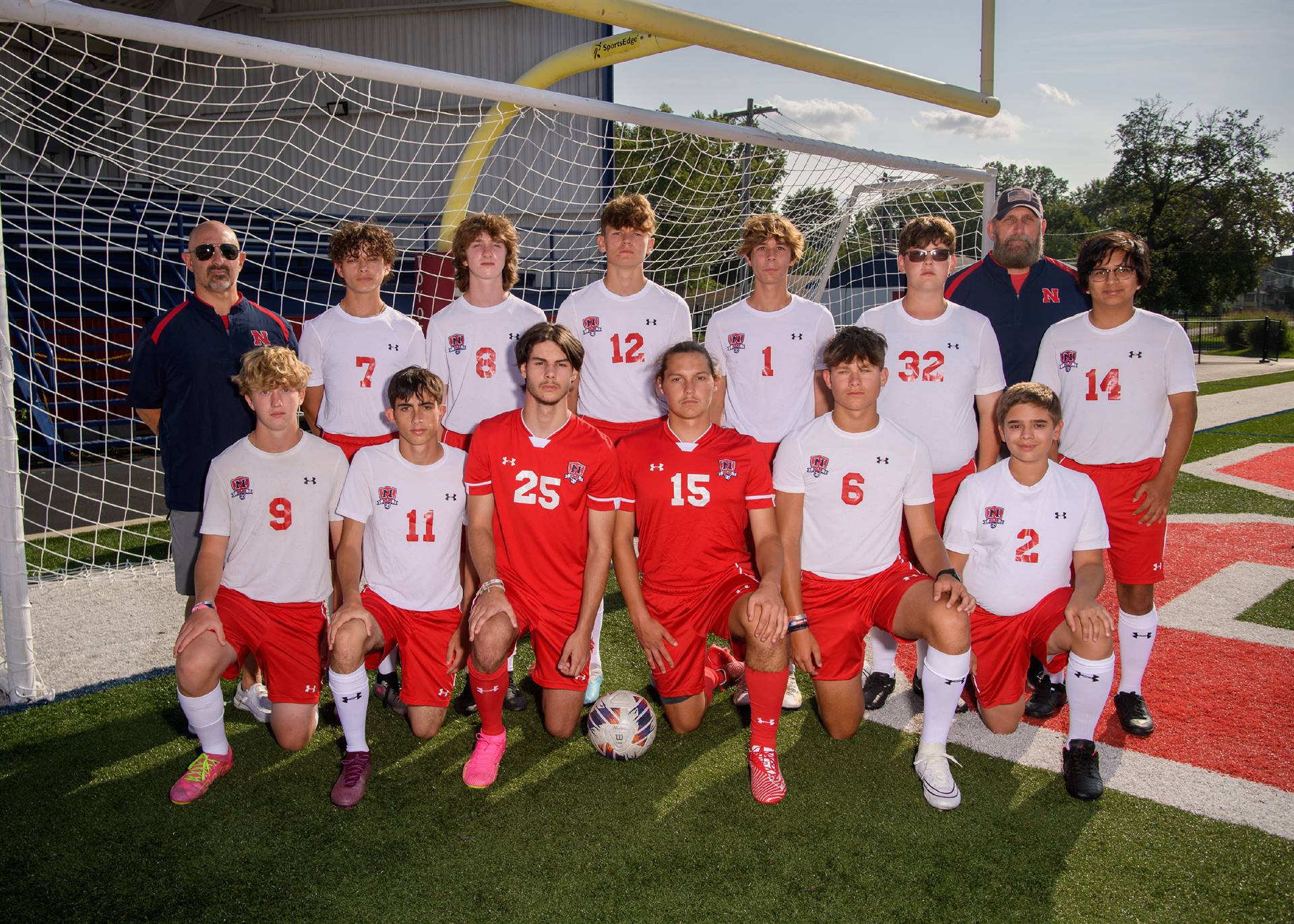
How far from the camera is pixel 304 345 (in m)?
3.81

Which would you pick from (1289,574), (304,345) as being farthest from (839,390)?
(1289,574)

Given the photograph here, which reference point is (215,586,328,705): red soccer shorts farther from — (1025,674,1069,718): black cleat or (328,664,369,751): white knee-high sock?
(1025,674,1069,718): black cleat

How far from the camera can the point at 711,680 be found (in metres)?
3.62

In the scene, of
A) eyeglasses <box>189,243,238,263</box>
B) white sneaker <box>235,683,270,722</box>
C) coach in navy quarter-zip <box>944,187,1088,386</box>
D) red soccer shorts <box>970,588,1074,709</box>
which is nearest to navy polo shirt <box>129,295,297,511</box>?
eyeglasses <box>189,243,238,263</box>

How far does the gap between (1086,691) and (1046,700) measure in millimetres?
632

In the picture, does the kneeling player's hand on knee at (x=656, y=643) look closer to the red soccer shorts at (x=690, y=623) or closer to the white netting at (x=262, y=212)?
→ the red soccer shorts at (x=690, y=623)

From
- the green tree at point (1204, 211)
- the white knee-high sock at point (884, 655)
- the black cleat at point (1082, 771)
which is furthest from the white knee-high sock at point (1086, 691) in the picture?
the green tree at point (1204, 211)

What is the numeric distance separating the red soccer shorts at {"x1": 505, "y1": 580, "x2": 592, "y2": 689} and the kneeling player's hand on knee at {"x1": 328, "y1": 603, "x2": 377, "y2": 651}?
531 millimetres

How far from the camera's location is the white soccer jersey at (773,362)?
12.5 feet

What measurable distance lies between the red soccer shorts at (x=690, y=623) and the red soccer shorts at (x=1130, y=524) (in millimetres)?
1567

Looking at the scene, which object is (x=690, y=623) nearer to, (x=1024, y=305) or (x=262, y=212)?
(x=1024, y=305)

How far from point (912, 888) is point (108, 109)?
21320 millimetres

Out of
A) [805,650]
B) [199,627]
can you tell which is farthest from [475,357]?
[805,650]

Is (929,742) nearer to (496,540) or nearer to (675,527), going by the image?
(675,527)
